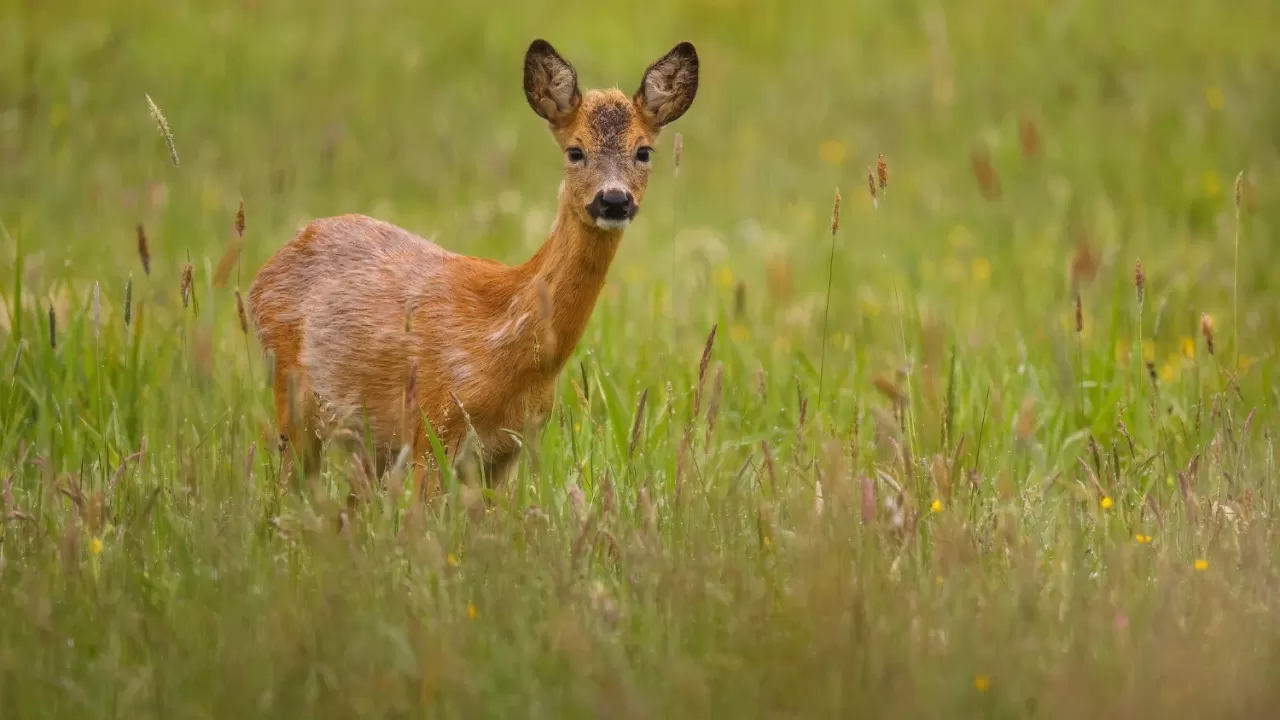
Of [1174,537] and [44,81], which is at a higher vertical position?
[44,81]

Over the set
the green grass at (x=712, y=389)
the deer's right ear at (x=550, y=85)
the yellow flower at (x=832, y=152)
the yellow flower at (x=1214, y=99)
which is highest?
the yellow flower at (x=1214, y=99)

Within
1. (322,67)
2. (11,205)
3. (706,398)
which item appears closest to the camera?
(706,398)

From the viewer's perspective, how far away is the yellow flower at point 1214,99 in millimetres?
10953

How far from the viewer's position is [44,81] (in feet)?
36.2

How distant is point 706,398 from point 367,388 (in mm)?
1402

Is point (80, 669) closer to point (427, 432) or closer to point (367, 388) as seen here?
point (427, 432)

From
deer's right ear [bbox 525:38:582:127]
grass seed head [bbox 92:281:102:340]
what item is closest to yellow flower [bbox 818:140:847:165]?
deer's right ear [bbox 525:38:582:127]

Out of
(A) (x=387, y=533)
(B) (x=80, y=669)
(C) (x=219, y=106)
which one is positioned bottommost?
(B) (x=80, y=669)

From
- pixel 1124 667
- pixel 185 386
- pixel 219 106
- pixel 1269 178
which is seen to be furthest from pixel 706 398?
pixel 219 106

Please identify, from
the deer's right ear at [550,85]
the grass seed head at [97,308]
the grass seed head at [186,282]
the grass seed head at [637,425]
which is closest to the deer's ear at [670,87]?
the deer's right ear at [550,85]

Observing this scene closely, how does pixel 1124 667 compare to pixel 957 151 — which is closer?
pixel 1124 667

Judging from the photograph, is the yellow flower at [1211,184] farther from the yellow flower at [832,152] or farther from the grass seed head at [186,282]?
the grass seed head at [186,282]

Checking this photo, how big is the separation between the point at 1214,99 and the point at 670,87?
22.3ft

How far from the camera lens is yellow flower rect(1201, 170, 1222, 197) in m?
9.87
